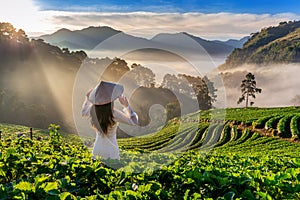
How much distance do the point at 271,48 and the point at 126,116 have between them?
181825 millimetres

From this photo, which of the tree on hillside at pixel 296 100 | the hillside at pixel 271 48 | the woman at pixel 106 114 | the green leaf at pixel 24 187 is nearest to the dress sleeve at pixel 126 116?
the woman at pixel 106 114

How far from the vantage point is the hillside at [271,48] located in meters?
171

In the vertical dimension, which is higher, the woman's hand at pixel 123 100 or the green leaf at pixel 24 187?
the woman's hand at pixel 123 100

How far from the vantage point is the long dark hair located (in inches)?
227

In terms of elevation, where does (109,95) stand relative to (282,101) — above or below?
below

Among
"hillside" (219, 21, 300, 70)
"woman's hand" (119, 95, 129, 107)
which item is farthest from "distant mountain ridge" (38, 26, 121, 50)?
"hillside" (219, 21, 300, 70)

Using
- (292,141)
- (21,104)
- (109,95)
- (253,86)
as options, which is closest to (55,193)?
(109,95)

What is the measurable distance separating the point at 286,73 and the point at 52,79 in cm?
14741

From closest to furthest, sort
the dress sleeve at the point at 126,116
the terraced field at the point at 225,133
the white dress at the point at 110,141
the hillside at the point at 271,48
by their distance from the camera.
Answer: the dress sleeve at the point at 126,116, the white dress at the point at 110,141, the terraced field at the point at 225,133, the hillside at the point at 271,48

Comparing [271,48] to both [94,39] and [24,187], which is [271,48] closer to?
[94,39]

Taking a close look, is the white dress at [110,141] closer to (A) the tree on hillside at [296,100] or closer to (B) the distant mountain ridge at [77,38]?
(B) the distant mountain ridge at [77,38]

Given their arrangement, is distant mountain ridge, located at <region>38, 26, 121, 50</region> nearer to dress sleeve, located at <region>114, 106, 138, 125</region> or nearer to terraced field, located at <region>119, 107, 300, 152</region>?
terraced field, located at <region>119, 107, 300, 152</region>

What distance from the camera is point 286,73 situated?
618 ft

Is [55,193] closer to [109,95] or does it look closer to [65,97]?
[109,95]
